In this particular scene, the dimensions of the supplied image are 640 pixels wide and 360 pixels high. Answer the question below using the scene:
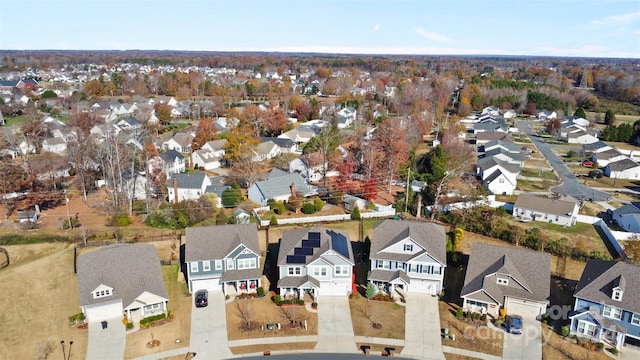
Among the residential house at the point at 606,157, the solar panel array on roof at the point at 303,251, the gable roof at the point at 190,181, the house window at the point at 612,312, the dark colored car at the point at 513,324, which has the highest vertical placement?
the residential house at the point at 606,157

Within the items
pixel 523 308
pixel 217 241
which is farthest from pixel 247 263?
pixel 523 308

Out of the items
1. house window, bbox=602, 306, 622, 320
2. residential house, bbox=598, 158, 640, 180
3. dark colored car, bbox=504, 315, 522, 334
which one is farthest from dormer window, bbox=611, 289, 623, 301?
residential house, bbox=598, 158, 640, 180

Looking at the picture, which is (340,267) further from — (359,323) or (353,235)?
(353,235)

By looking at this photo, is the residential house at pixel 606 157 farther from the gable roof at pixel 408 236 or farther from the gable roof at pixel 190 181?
the gable roof at pixel 190 181

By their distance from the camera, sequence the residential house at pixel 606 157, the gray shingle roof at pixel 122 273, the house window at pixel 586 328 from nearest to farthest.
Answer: the house window at pixel 586 328 → the gray shingle roof at pixel 122 273 → the residential house at pixel 606 157

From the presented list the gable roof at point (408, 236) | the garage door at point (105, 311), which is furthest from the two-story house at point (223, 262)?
the gable roof at point (408, 236)

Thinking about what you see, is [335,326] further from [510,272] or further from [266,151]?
[266,151]

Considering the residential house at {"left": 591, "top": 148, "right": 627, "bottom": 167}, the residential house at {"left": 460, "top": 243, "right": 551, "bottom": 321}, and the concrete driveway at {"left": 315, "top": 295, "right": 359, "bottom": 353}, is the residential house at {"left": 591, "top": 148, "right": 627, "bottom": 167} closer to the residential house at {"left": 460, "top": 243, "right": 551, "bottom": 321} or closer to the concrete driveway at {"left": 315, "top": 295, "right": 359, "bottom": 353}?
the residential house at {"left": 460, "top": 243, "right": 551, "bottom": 321}
